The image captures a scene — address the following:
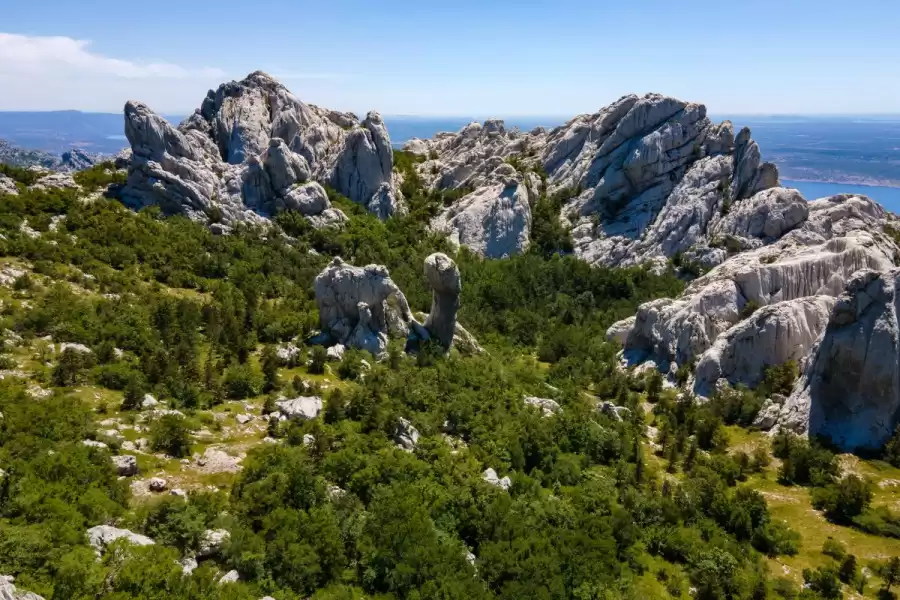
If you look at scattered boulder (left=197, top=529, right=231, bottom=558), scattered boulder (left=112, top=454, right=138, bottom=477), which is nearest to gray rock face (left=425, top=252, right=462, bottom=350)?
scattered boulder (left=112, top=454, right=138, bottom=477)

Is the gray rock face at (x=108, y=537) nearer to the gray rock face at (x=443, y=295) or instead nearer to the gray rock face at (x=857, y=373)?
the gray rock face at (x=443, y=295)

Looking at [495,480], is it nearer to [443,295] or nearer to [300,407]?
[300,407]

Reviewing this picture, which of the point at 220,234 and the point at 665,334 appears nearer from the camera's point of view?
the point at 665,334

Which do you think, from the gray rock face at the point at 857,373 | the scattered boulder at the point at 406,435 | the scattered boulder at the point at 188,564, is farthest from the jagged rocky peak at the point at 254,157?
the gray rock face at the point at 857,373

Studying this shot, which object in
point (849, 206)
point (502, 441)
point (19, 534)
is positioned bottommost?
point (502, 441)

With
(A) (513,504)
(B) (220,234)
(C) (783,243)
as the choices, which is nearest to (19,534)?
(A) (513,504)

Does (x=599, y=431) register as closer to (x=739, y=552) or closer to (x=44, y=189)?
(x=739, y=552)

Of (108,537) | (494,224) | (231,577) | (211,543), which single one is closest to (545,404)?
(211,543)
